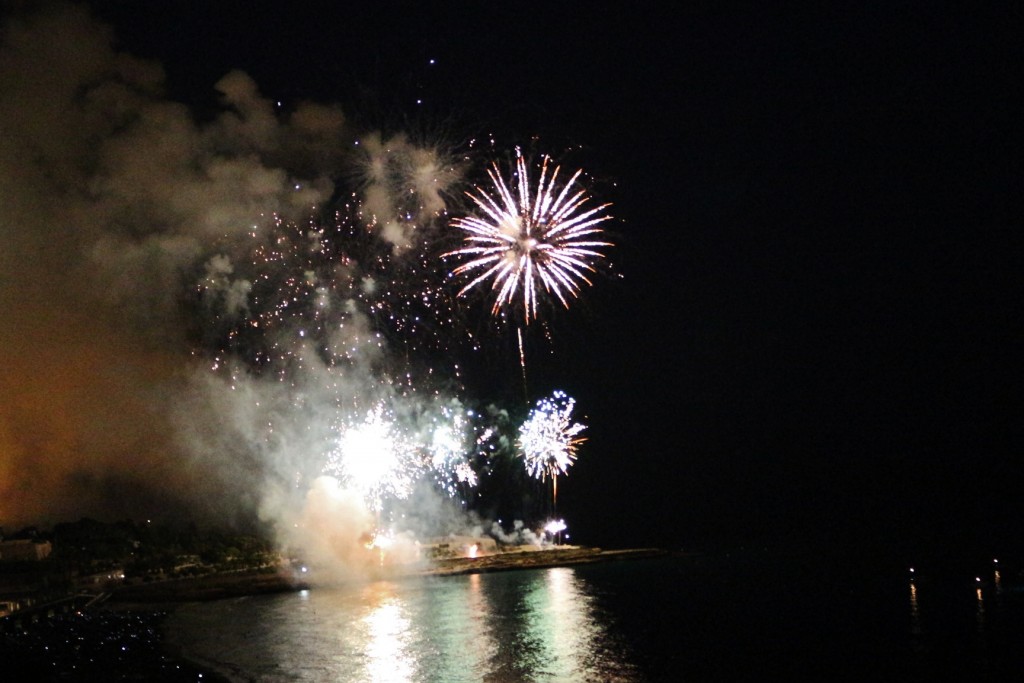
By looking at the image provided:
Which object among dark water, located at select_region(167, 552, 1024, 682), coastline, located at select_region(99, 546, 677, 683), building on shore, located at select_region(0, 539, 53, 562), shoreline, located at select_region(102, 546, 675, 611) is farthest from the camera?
building on shore, located at select_region(0, 539, 53, 562)

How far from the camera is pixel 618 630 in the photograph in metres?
39.0

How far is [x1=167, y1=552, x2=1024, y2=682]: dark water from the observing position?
1169 inches

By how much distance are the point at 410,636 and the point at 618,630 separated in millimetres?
9939

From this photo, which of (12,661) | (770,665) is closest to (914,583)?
(770,665)

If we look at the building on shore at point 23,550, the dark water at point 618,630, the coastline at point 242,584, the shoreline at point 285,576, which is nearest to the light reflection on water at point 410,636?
the dark water at point 618,630

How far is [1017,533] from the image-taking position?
392 feet

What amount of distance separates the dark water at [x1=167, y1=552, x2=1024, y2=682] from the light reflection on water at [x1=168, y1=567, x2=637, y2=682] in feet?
0.30

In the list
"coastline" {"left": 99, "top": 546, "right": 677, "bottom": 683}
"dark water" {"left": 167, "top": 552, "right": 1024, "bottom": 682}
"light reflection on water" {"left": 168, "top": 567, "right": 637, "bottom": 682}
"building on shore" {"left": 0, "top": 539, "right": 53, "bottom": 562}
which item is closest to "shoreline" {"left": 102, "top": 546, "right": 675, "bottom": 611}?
"coastline" {"left": 99, "top": 546, "right": 677, "bottom": 683}

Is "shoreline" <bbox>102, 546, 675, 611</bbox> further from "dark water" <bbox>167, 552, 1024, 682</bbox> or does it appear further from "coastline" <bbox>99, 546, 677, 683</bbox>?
"dark water" <bbox>167, 552, 1024, 682</bbox>

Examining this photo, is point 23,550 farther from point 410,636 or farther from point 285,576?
point 410,636

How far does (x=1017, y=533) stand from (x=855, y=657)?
10719cm

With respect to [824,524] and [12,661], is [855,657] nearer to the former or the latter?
[12,661]

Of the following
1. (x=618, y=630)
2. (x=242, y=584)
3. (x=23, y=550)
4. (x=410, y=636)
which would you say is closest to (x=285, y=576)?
(x=242, y=584)

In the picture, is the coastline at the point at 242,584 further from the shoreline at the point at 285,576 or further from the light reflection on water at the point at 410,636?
the light reflection on water at the point at 410,636
